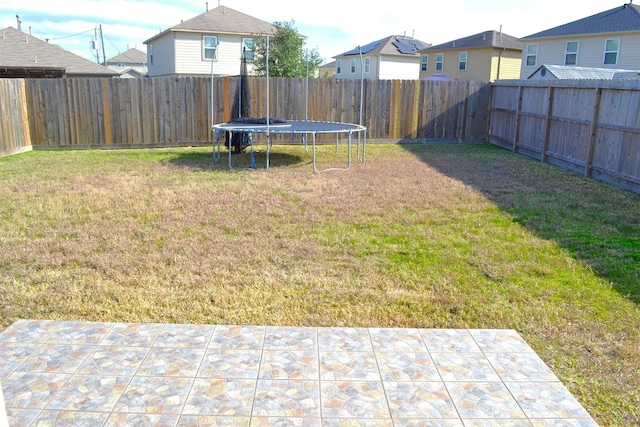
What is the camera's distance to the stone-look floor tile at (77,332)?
322 cm

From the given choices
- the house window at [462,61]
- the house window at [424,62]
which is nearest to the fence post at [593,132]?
the house window at [462,61]

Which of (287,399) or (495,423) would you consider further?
(287,399)

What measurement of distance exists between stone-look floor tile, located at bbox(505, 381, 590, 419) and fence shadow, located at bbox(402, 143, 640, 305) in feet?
5.31

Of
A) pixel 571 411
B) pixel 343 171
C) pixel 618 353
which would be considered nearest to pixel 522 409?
pixel 571 411

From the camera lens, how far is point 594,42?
71.7 ft

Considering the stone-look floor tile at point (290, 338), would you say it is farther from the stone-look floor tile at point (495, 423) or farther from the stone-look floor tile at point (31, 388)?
the stone-look floor tile at point (31, 388)

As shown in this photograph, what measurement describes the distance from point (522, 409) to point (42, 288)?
11.2 feet

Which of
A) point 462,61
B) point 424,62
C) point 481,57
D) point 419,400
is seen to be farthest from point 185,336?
point 424,62

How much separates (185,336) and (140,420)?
889mm

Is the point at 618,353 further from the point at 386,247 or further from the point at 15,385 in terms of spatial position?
the point at 15,385

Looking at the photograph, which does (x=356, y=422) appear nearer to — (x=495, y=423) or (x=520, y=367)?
(x=495, y=423)

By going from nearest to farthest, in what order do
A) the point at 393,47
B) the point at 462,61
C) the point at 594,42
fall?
1. the point at 594,42
2. the point at 462,61
3. the point at 393,47

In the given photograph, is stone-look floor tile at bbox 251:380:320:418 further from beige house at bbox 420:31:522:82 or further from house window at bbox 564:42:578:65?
beige house at bbox 420:31:522:82

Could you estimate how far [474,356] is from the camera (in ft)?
10.2
